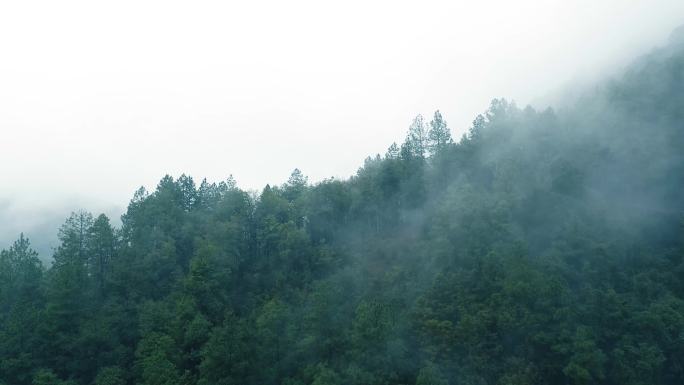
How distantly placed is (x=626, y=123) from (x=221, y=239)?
62879 mm

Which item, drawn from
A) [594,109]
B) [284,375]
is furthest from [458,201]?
[594,109]

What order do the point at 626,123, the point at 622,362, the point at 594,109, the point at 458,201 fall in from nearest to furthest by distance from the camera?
1. the point at 622,362
2. the point at 458,201
3. the point at 626,123
4. the point at 594,109

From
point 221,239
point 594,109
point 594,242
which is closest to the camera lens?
point 594,242

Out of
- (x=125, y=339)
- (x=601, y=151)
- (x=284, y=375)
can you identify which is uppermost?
(x=601, y=151)

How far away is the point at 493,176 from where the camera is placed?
69.2 metres

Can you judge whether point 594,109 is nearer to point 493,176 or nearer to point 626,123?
point 626,123

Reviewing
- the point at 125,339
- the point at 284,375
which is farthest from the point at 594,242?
the point at 125,339

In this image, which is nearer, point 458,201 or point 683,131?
point 458,201

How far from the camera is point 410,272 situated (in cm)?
5869

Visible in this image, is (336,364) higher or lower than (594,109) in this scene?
lower

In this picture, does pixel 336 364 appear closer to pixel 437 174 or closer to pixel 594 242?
pixel 594 242

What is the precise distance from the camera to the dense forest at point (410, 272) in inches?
1692

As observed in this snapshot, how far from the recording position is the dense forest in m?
43.0

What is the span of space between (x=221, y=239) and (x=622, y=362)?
49.5 meters
